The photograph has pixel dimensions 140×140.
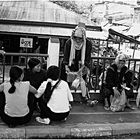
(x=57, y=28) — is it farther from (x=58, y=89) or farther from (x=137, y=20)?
(x=137, y=20)

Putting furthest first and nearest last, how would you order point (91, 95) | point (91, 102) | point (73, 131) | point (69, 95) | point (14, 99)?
point (91, 95), point (91, 102), point (69, 95), point (73, 131), point (14, 99)

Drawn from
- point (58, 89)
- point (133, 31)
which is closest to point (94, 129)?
point (58, 89)

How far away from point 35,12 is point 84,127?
12406 millimetres

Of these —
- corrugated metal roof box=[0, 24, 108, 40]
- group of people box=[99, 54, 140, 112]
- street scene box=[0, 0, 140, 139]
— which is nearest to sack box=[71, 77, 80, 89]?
street scene box=[0, 0, 140, 139]

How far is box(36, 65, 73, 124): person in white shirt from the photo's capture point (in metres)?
5.05

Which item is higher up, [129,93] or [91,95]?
[129,93]

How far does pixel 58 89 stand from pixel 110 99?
1585mm

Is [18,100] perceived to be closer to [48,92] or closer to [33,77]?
[48,92]

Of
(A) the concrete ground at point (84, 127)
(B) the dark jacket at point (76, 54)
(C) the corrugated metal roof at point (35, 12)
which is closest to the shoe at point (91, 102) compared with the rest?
(A) the concrete ground at point (84, 127)

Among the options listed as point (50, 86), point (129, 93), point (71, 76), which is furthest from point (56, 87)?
point (129, 93)

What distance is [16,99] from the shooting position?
477cm

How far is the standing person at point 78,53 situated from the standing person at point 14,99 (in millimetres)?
1507

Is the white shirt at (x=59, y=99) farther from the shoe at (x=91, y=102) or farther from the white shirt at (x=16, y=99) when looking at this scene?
the shoe at (x=91, y=102)

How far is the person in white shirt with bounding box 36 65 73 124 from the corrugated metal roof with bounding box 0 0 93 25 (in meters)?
10.5
